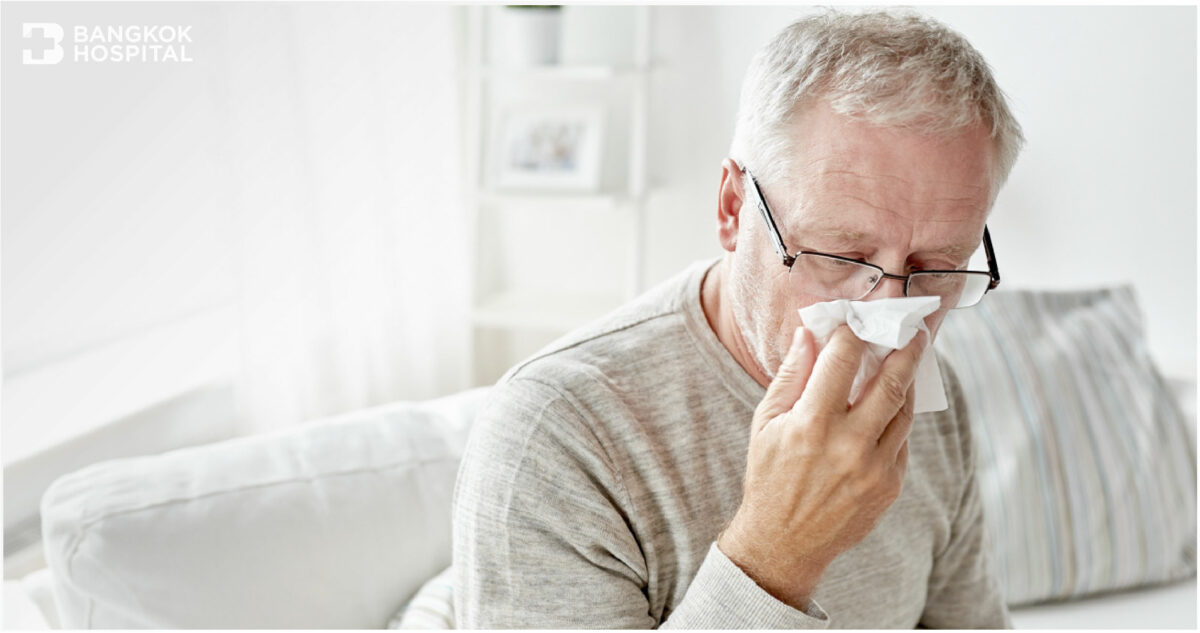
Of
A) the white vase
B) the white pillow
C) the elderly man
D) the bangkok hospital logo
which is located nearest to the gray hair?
the elderly man

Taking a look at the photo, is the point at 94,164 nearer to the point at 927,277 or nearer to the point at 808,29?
the point at 808,29

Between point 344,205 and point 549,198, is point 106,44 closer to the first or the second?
point 344,205

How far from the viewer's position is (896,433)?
912 millimetres

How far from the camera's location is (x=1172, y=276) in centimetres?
242

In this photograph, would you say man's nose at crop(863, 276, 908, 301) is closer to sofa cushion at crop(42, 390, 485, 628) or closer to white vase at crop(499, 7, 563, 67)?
sofa cushion at crop(42, 390, 485, 628)

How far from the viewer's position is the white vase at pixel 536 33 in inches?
101

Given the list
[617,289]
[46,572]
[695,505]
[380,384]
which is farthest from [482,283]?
[695,505]

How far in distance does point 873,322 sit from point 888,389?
0.06m

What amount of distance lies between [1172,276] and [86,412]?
2.44 m

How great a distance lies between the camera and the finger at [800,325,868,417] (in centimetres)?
87

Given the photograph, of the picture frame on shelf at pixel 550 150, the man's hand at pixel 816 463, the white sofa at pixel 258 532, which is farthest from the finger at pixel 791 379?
the picture frame on shelf at pixel 550 150

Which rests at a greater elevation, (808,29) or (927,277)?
(808,29)

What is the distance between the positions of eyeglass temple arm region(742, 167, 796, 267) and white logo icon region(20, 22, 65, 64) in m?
1.38

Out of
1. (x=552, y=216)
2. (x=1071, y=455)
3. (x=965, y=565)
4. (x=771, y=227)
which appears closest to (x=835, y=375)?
(x=771, y=227)
